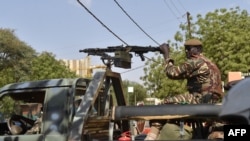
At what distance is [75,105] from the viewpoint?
4.71 metres

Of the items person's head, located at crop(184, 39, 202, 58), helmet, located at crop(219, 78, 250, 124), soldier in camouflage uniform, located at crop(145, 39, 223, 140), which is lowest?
helmet, located at crop(219, 78, 250, 124)

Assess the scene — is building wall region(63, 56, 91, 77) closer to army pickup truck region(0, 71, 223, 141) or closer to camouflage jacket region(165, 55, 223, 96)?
army pickup truck region(0, 71, 223, 141)

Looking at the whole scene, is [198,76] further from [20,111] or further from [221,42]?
[221,42]

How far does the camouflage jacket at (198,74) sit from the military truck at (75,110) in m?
0.56

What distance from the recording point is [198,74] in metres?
4.74

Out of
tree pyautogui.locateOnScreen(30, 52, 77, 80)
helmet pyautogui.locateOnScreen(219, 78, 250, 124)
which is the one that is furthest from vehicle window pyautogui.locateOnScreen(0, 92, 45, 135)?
tree pyautogui.locateOnScreen(30, 52, 77, 80)

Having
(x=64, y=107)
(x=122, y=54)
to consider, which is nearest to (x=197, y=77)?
(x=64, y=107)

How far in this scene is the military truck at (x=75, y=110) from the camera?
12.7 ft

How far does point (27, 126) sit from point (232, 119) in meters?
4.27

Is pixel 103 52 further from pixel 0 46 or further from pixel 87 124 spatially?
pixel 0 46

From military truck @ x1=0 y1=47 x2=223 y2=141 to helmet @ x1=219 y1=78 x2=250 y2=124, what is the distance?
190 cm

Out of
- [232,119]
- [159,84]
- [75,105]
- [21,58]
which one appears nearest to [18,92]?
[75,105]

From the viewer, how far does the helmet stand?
1.70 metres

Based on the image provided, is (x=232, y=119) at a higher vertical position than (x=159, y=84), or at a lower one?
lower
